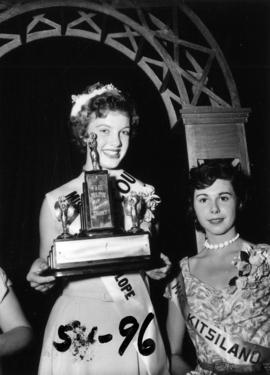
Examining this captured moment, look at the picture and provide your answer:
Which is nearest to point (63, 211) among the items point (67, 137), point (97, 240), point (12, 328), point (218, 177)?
point (97, 240)

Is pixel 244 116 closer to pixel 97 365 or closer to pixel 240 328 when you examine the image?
pixel 240 328

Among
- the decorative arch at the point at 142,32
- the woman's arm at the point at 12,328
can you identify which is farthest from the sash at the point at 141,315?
the decorative arch at the point at 142,32

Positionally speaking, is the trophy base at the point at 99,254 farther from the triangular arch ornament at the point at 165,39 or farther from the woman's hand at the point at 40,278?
the triangular arch ornament at the point at 165,39

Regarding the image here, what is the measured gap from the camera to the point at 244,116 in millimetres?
2615

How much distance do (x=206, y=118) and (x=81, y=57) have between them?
128 cm

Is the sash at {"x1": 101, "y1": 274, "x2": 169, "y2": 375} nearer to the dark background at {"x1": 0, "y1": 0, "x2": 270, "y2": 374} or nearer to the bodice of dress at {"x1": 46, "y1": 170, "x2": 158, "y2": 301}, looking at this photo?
the bodice of dress at {"x1": 46, "y1": 170, "x2": 158, "y2": 301}

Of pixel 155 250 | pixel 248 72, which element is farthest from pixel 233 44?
pixel 155 250

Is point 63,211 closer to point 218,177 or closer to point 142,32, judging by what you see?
point 218,177

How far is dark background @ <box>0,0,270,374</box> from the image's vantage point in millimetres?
2797

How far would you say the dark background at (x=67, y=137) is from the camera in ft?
9.18

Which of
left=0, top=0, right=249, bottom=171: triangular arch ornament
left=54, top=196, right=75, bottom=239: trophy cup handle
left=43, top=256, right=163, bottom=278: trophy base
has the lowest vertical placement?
left=43, top=256, right=163, bottom=278: trophy base

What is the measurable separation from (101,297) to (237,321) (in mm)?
607

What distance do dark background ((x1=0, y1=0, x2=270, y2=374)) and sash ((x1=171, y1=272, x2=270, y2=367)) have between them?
29.3 inches

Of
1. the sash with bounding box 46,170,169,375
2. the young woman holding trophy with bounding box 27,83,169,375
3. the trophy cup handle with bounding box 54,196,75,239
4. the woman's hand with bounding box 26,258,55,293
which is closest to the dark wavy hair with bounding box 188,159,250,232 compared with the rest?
the young woman holding trophy with bounding box 27,83,169,375
